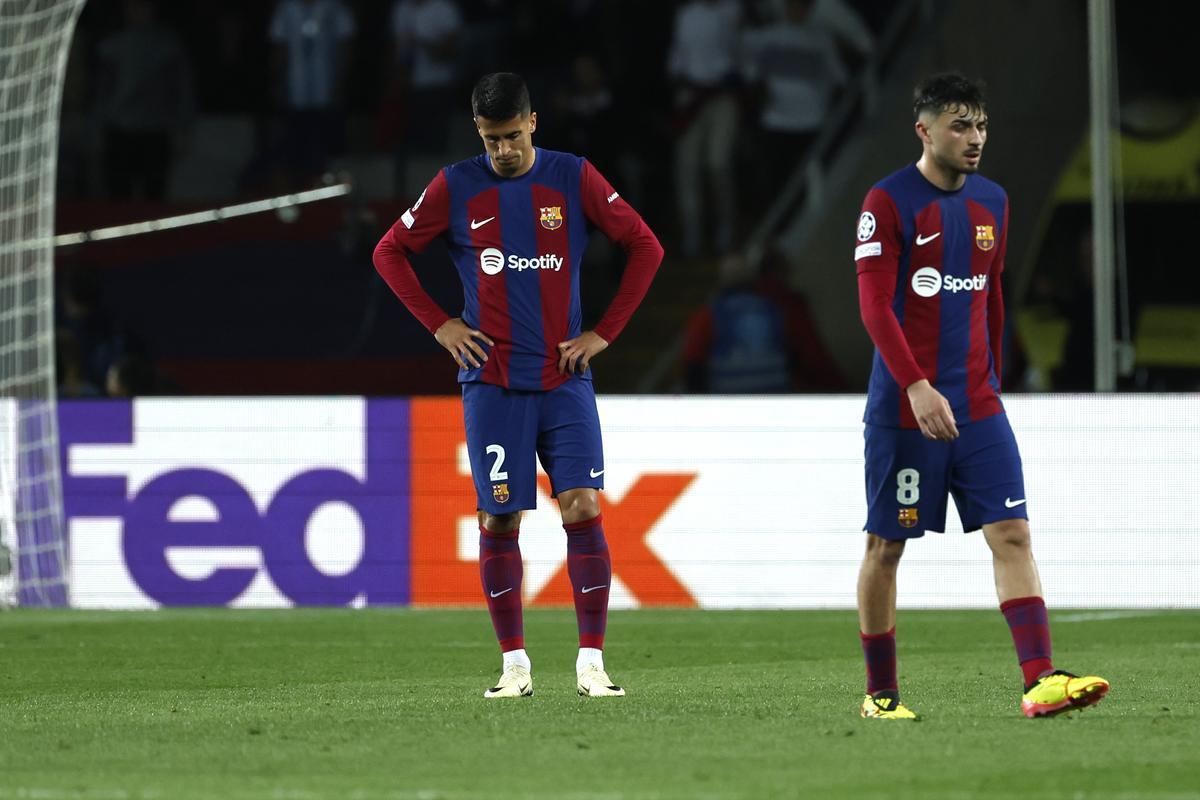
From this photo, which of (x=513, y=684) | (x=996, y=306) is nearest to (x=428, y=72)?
(x=513, y=684)

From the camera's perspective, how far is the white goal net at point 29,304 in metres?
13.2

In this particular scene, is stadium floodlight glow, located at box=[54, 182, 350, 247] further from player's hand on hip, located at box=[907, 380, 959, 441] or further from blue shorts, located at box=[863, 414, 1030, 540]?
player's hand on hip, located at box=[907, 380, 959, 441]

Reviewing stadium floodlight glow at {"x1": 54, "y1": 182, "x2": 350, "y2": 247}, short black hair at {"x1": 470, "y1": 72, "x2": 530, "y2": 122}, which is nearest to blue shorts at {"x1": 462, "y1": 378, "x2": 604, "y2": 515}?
short black hair at {"x1": 470, "y1": 72, "x2": 530, "y2": 122}

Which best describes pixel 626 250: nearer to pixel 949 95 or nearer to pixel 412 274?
pixel 412 274

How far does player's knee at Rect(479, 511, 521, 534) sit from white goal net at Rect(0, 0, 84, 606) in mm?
6085

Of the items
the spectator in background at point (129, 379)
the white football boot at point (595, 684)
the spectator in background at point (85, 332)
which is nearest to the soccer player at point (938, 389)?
the white football boot at point (595, 684)

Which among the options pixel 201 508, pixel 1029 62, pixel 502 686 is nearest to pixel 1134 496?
pixel 201 508

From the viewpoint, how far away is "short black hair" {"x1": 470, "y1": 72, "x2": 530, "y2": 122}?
24.4ft

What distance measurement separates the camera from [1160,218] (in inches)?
760

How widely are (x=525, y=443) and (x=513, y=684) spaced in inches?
32.4

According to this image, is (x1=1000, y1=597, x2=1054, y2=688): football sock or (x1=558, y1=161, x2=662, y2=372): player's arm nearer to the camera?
(x1=1000, y1=597, x2=1054, y2=688): football sock

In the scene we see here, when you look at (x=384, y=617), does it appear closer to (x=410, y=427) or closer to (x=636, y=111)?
(x=410, y=427)

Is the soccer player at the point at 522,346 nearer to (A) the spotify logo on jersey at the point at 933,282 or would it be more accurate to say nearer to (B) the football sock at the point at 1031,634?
(A) the spotify logo on jersey at the point at 933,282

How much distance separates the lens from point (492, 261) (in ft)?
25.3
